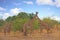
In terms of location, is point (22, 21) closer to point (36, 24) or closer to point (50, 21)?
point (36, 24)

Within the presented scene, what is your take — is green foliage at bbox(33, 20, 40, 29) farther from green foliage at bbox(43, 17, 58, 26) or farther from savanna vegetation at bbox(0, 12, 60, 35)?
green foliage at bbox(43, 17, 58, 26)

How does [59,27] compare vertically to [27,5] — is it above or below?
below

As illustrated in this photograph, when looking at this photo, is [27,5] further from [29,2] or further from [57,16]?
[57,16]

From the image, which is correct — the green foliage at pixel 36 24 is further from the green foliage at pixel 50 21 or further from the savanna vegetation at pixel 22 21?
the green foliage at pixel 50 21

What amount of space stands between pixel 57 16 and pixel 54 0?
0.84 ft

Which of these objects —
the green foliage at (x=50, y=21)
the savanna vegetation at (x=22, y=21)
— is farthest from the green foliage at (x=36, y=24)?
the green foliage at (x=50, y=21)

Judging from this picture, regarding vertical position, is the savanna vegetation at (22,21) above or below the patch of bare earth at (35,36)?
above

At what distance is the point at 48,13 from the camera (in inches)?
82.5

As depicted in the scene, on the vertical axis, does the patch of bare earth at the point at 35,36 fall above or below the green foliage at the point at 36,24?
below

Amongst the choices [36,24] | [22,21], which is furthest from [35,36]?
[22,21]

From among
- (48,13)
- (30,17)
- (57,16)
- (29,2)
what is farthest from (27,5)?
(57,16)

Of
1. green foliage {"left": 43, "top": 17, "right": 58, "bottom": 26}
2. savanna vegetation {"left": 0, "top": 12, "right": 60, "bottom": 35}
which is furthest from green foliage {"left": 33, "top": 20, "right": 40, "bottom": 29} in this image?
green foliage {"left": 43, "top": 17, "right": 58, "bottom": 26}

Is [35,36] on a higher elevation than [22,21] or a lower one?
lower

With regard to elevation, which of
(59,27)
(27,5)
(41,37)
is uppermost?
(27,5)
